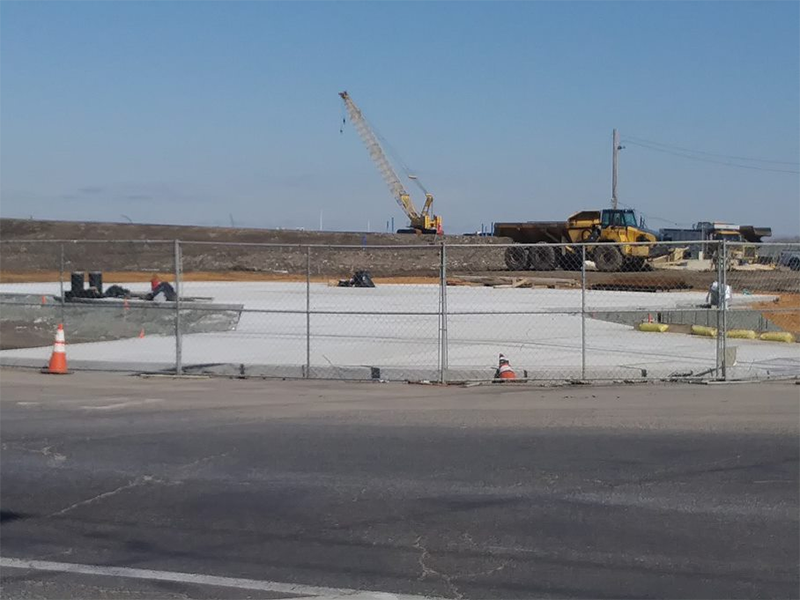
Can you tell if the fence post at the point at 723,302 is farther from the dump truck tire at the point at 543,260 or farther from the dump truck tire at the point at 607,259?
the dump truck tire at the point at 543,260

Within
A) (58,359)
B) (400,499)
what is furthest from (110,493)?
(58,359)

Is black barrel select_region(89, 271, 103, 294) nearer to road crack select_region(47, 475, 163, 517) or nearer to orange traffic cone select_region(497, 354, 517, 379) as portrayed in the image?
orange traffic cone select_region(497, 354, 517, 379)

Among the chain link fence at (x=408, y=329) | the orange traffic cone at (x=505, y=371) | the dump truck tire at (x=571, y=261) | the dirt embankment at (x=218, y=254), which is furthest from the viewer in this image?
the dump truck tire at (x=571, y=261)

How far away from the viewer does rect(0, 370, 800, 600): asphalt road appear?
18.7ft

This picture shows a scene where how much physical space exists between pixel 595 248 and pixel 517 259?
631 centimetres

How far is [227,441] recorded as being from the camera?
31.4ft

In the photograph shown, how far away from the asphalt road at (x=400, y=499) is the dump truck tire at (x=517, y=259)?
40.0 metres

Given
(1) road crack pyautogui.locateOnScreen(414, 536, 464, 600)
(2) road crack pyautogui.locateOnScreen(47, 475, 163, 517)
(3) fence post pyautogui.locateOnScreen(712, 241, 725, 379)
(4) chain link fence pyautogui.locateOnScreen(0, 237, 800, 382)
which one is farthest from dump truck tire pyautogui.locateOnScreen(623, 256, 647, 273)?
(1) road crack pyautogui.locateOnScreen(414, 536, 464, 600)

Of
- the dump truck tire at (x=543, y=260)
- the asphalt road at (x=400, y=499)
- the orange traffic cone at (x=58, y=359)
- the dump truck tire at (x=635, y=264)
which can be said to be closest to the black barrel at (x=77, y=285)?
the orange traffic cone at (x=58, y=359)

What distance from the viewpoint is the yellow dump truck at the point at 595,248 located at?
1801 inches

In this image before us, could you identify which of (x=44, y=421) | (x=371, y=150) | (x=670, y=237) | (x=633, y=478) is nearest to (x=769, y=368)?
(x=633, y=478)

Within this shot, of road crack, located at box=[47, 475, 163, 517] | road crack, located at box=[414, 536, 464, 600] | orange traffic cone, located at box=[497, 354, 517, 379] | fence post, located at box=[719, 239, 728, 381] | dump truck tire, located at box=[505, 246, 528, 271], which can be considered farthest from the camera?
dump truck tire, located at box=[505, 246, 528, 271]

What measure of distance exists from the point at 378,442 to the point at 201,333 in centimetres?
1134

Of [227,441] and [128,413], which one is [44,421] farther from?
[227,441]
